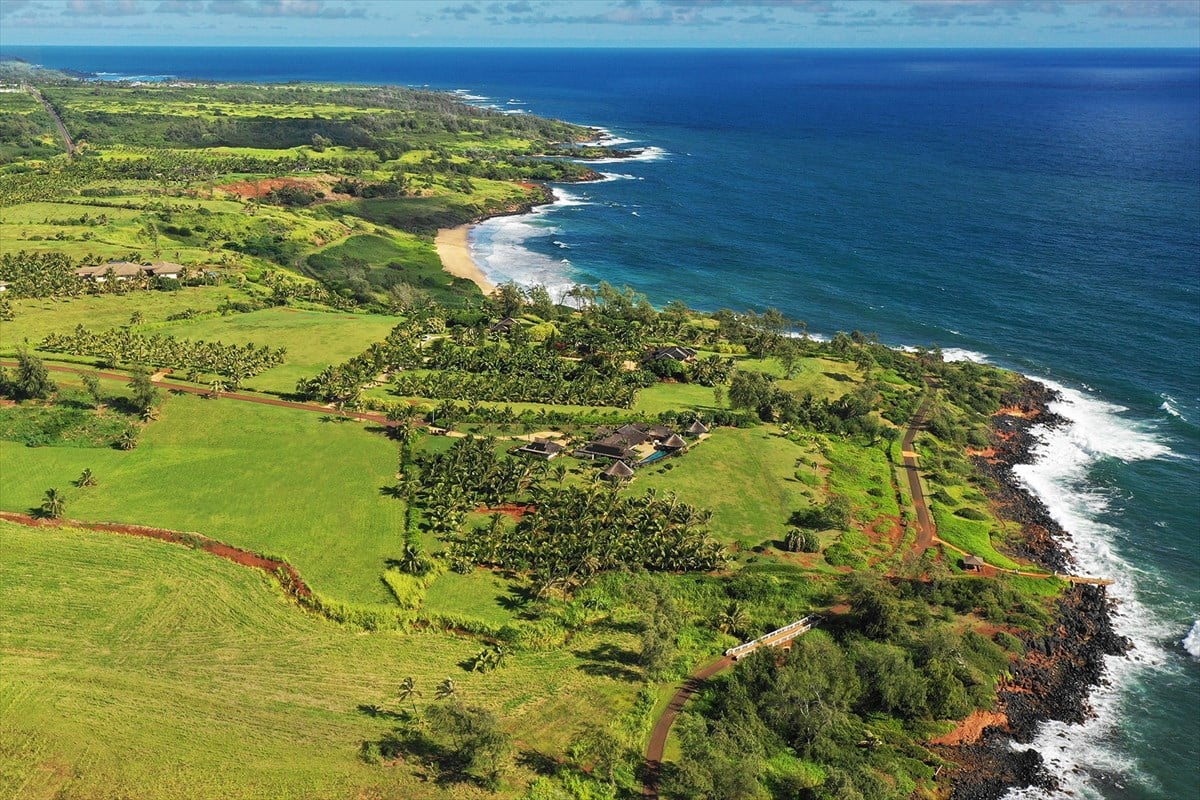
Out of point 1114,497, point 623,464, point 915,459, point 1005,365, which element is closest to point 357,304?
point 623,464

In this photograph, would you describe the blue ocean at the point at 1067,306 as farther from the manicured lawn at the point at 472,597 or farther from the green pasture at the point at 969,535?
the manicured lawn at the point at 472,597

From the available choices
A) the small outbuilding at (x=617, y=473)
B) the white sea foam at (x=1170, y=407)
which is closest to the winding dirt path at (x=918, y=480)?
the small outbuilding at (x=617, y=473)

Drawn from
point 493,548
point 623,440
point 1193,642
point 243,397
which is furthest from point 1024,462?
point 243,397

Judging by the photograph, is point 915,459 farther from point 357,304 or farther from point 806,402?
point 357,304

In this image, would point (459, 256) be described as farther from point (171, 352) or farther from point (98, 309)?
point (171, 352)

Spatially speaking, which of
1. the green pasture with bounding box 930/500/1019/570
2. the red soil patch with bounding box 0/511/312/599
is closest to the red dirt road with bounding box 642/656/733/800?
the green pasture with bounding box 930/500/1019/570

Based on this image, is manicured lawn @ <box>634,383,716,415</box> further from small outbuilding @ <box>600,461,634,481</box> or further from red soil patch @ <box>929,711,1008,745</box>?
red soil patch @ <box>929,711,1008,745</box>
